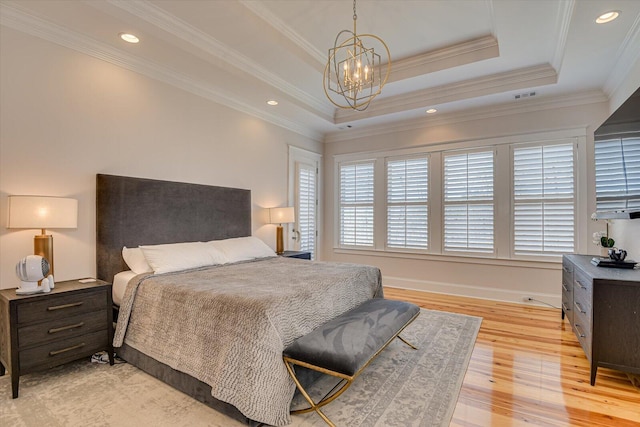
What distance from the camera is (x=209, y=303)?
2.10 m

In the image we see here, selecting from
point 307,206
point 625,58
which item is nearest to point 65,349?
point 307,206

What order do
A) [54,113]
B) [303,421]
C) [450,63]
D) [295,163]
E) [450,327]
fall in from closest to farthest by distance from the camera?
[303,421], [54,113], [450,327], [450,63], [295,163]

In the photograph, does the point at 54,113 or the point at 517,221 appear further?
the point at 517,221

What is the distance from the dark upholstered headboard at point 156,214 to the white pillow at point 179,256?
0.96 ft

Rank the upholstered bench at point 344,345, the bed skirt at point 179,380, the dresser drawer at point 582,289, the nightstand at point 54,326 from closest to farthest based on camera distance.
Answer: the upholstered bench at point 344,345, the bed skirt at point 179,380, the nightstand at point 54,326, the dresser drawer at point 582,289

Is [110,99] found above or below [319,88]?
below

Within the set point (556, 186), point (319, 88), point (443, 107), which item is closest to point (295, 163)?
point (319, 88)

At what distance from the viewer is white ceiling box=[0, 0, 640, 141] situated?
2.59 meters

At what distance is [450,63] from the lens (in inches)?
148

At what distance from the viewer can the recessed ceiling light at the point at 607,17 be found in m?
2.42

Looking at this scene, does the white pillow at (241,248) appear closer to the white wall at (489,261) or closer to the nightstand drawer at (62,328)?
the nightstand drawer at (62,328)

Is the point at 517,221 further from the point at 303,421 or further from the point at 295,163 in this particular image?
the point at 303,421

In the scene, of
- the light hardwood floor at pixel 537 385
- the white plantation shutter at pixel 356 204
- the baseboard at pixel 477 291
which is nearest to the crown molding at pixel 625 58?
the baseboard at pixel 477 291

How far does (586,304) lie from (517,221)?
2.09 m
